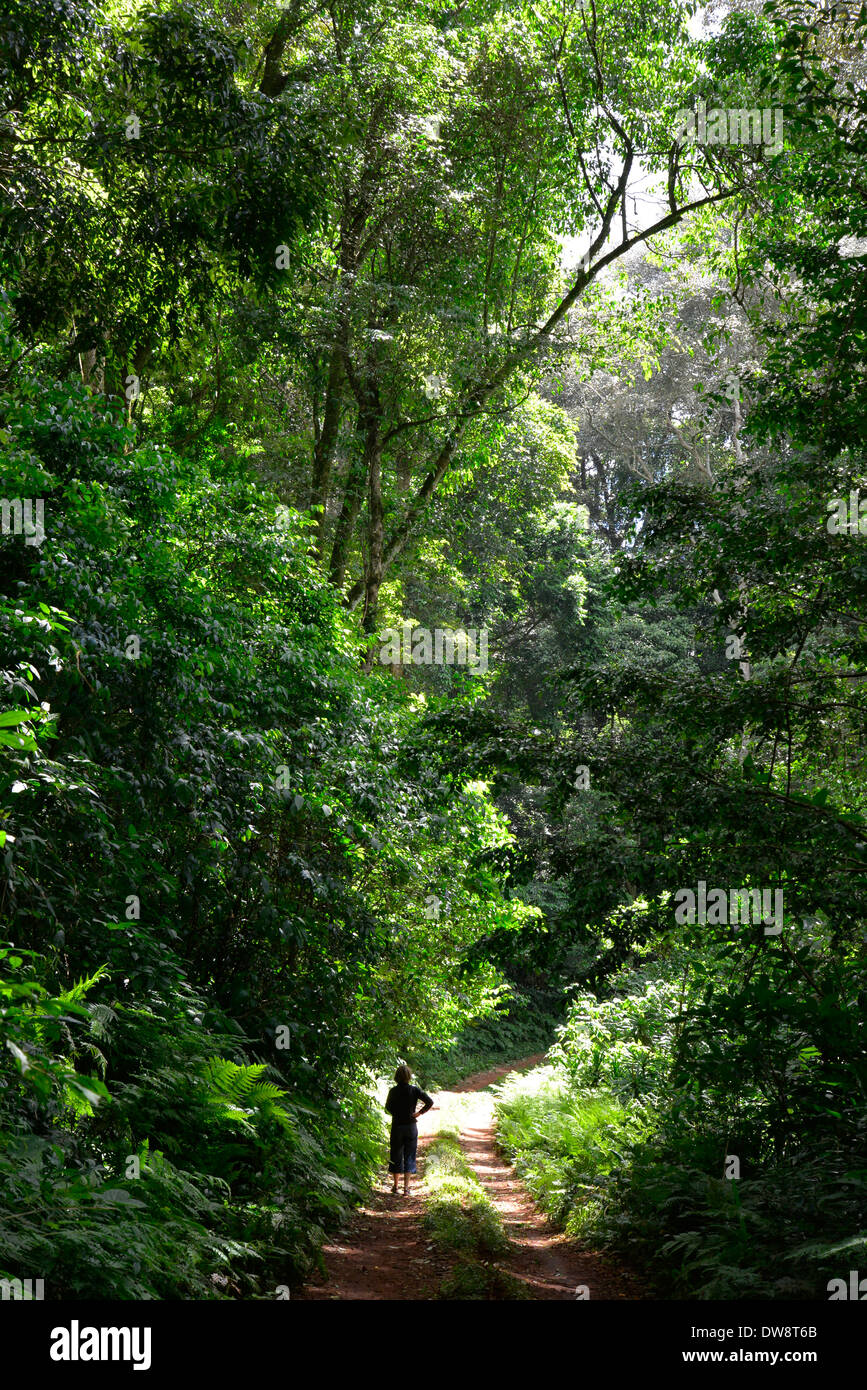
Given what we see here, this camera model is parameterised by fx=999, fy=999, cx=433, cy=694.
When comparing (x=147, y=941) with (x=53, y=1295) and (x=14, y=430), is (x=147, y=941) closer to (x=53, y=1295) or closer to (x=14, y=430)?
(x=53, y=1295)

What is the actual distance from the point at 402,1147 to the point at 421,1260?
3.24 meters

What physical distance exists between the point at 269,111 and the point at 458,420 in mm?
7610

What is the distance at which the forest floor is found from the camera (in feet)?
22.1

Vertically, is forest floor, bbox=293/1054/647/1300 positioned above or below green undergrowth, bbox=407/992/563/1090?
above

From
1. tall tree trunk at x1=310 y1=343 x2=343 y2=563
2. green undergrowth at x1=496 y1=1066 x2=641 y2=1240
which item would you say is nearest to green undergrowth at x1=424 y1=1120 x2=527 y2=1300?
green undergrowth at x1=496 y1=1066 x2=641 y2=1240

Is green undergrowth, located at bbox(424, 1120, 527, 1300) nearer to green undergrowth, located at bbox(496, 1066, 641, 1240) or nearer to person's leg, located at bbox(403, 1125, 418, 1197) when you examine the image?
person's leg, located at bbox(403, 1125, 418, 1197)

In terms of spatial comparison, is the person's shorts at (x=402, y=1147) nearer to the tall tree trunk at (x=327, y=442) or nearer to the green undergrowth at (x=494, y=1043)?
the tall tree trunk at (x=327, y=442)

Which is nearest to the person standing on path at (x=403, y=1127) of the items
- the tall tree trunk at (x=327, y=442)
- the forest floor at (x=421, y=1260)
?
the forest floor at (x=421, y=1260)

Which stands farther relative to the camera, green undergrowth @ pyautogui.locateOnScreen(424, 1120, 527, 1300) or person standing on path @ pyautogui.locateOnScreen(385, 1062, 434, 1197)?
person standing on path @ pyautogui.locateOnScreen(385, 1062, 434, 1197)

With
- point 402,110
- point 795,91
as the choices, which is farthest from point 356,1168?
point 402,110

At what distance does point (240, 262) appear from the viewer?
7.23 m

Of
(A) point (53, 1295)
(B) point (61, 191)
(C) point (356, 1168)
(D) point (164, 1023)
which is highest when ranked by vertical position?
(B) point (61, 191)

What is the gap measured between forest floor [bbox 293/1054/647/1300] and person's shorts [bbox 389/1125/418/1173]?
0.94ft

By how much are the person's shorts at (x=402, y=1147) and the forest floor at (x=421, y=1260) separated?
287mm
